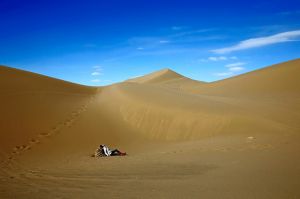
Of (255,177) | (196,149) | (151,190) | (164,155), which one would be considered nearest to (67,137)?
(164,155)

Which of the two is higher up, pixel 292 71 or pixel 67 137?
pixel 292 71

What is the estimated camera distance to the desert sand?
5547 mm

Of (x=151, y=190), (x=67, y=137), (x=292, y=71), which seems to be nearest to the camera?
(x=151, y=190)

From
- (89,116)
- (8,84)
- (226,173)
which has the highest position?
(8,84)

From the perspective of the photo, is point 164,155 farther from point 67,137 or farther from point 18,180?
point 67,137

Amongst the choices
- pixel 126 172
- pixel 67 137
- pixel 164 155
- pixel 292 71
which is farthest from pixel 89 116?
pixel 292 71

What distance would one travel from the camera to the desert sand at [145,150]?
5547 mm

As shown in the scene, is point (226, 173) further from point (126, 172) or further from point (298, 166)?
point (126, 172)

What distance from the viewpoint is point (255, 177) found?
20.0 feet

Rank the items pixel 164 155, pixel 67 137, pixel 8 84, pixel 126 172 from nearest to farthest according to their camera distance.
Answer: pixel 126 172 → pixel 164 155 → pixel 67 137 → pixel 8 84

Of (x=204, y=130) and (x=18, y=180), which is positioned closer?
(x=18, y=180)

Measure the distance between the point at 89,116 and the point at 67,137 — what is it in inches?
183

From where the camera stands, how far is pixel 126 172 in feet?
23.9

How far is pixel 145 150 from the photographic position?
1197cm
